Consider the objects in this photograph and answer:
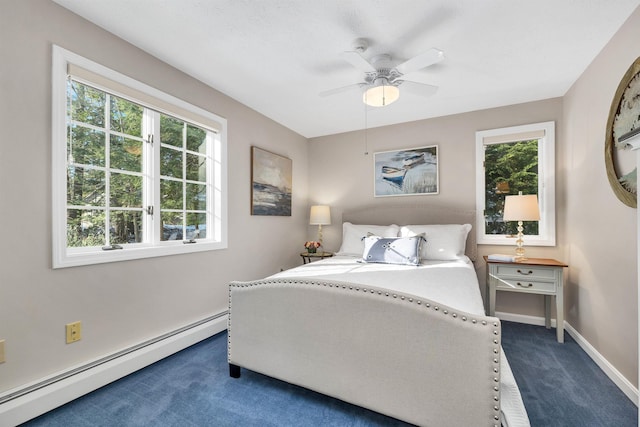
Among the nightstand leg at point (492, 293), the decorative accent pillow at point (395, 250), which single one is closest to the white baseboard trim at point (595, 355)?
the nightstand leg at point (492, 293)

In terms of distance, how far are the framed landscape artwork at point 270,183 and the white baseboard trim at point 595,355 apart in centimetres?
287

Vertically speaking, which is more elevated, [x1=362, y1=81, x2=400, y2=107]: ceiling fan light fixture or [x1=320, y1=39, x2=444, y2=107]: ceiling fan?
[x1=320, y1=39, x2=444, y2=107]: ceiling fan

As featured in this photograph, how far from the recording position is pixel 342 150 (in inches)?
164

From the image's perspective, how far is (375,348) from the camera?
1.45 metres

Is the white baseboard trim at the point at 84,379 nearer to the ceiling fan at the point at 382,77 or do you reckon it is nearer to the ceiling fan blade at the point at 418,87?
the ceiling fan at the point at 382,77

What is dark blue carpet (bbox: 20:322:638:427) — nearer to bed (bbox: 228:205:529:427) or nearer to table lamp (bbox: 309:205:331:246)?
bed (bbox: 228:205:529:427)

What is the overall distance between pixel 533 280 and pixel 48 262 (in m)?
3.76

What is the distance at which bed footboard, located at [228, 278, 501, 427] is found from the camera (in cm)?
124

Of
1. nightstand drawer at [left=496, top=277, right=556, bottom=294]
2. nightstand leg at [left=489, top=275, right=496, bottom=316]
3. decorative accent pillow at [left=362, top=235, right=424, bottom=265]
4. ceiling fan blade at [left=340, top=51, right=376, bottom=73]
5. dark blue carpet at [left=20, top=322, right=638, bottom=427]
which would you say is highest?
ceiling fan blade at [left=340, top=51, right=376, bottom=73]

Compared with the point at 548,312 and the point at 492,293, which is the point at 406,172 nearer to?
the point at 492,293

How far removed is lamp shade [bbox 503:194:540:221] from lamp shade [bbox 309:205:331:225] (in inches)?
82.0

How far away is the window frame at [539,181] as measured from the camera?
117 inches

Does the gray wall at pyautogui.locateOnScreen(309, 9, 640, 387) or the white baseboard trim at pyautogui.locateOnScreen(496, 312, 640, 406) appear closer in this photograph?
the white baseboard trim at pyautogui.locateOnScreen(496, 312, 640, 406)

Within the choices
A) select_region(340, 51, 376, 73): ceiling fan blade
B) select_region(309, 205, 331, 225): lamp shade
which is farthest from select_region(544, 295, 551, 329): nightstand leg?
select_region(340, 51, 376, 73): ceiling fan blade
